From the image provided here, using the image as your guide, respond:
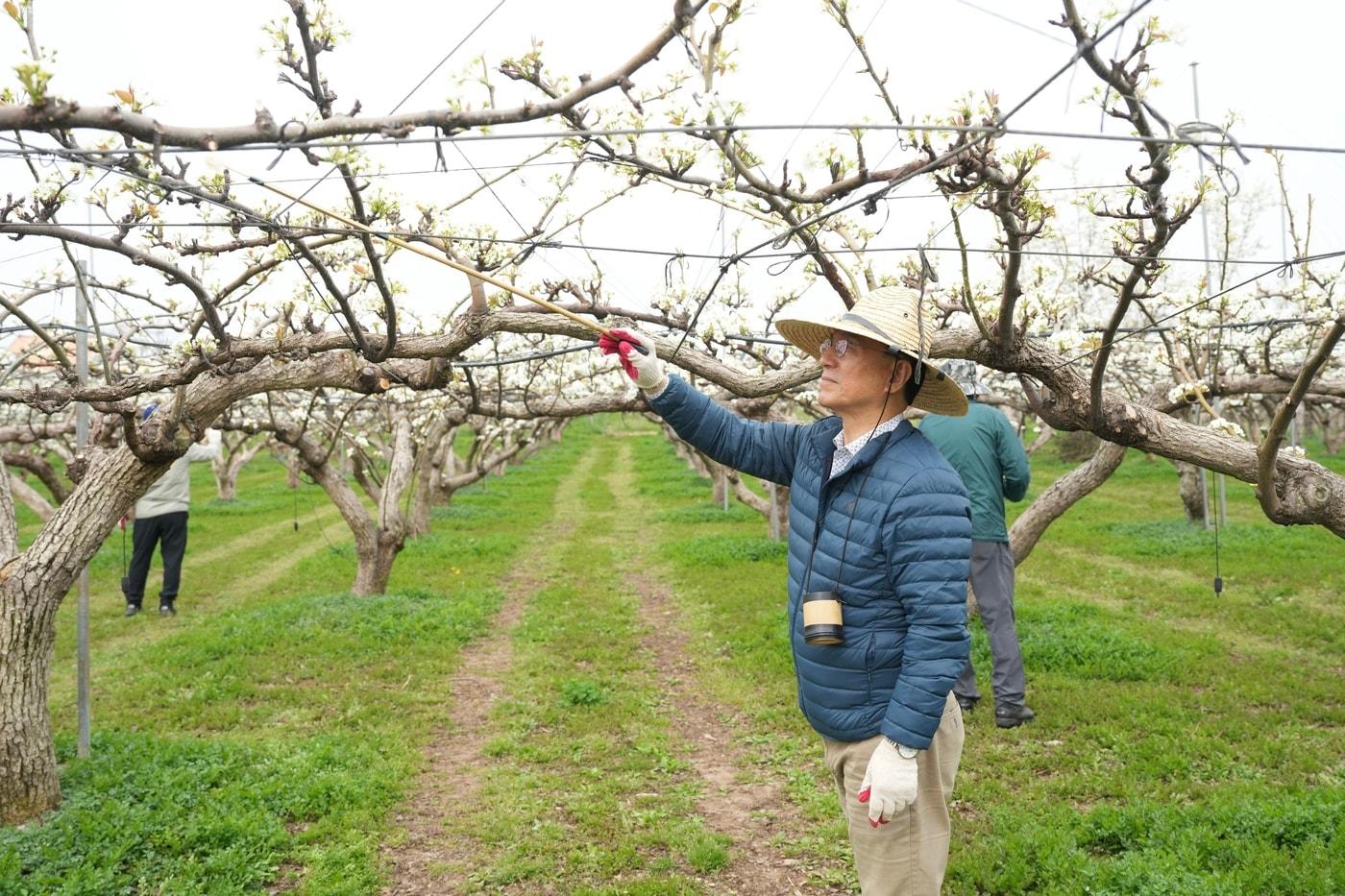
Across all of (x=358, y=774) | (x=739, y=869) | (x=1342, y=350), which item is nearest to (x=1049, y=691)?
(x=739, y=869)

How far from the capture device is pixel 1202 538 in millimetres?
11875

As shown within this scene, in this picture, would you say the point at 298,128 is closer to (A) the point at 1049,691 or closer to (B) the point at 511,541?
(A) the point at 1049,691

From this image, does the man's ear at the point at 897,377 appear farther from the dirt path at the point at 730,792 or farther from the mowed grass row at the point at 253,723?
the mowed grass row at the point at 253,723

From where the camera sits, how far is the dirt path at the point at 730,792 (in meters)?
4.17

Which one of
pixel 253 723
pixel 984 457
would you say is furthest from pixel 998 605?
pixel 253 723

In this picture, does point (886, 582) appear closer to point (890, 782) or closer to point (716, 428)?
point (890, 782)

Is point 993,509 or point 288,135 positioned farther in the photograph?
point 993,509

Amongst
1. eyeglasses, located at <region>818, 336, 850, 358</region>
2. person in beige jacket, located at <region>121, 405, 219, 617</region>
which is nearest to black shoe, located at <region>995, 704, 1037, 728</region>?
eyeglasses, located at <region>818, 336, 850, 358</region>

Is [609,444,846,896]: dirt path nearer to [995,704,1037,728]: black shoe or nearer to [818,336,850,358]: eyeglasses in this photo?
[995,704,1037,728]: black shoe

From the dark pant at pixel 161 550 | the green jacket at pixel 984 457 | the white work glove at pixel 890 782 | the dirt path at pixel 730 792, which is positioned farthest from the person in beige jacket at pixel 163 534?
the white work glove at pixel 890 782

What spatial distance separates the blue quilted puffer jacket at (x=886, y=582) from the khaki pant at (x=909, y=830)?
12 cm

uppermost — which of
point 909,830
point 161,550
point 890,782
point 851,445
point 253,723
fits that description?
point 851,445

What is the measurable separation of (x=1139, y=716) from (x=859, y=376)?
389 centimetres

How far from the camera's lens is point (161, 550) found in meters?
10.0
